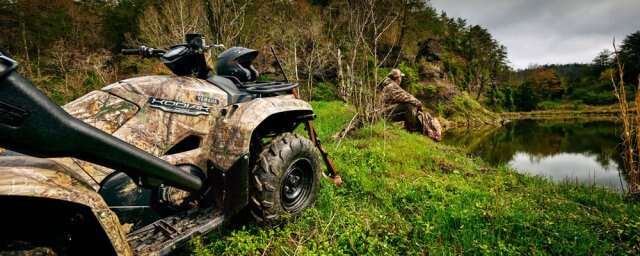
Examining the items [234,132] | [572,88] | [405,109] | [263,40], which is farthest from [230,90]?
[572,88]

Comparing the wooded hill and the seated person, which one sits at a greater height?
the wooded hill

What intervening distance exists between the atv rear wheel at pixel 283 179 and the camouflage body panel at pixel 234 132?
0.88 ft

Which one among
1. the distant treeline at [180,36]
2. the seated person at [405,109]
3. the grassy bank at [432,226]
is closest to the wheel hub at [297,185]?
the grassy bank at [432,226]

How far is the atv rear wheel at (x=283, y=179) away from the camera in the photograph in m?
2.40

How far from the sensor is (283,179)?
101 inches

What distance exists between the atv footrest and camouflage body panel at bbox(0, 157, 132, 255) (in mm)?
336

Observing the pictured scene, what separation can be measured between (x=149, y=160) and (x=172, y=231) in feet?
2.47

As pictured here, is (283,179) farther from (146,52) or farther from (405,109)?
(405,109)

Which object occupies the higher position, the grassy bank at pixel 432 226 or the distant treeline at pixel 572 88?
the distant treeline at pixel 572 88

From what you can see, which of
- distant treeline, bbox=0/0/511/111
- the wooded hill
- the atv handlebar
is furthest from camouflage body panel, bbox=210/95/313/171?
distant treeline, bbox=0/0/511/111

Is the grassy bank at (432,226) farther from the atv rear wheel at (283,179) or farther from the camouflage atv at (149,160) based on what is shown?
the camouflage atv at (149,160)

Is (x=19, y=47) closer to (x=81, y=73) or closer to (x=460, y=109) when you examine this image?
(x=81, y=73)

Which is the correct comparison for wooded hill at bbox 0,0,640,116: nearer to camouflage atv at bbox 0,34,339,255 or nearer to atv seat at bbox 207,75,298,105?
atv seat at bbox 207,75,298,105

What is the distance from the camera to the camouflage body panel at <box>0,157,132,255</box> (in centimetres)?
111
